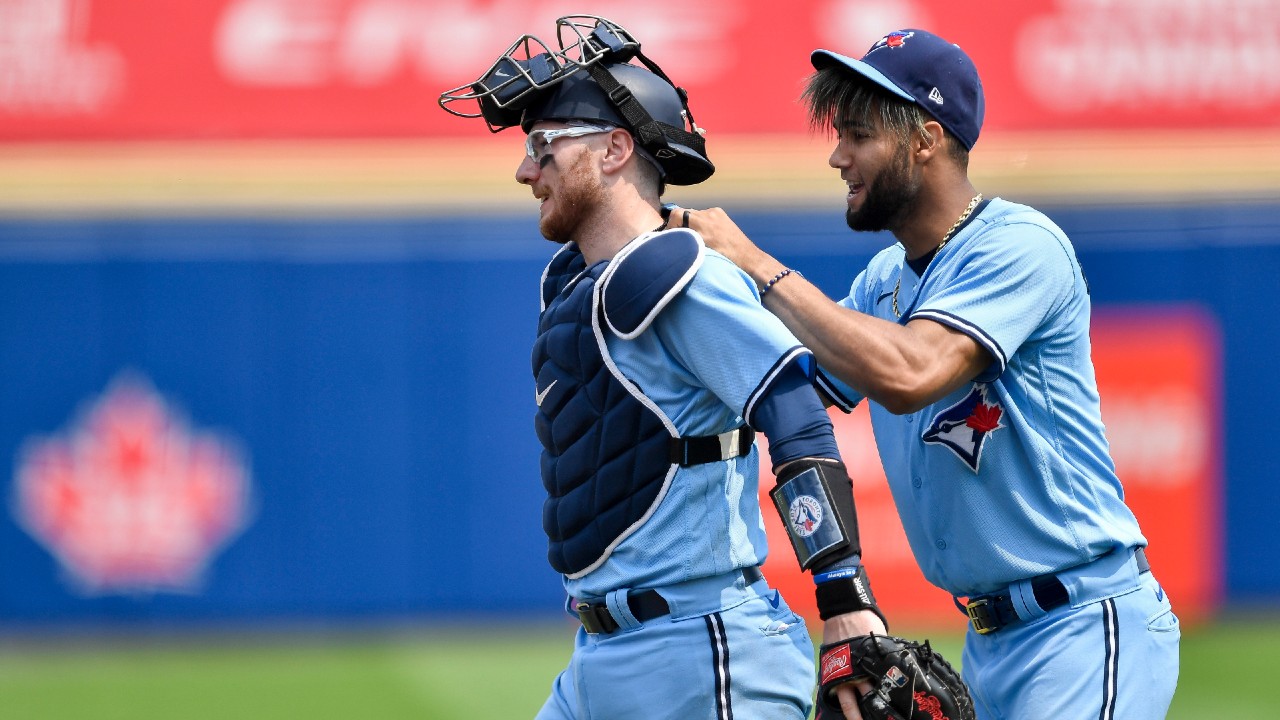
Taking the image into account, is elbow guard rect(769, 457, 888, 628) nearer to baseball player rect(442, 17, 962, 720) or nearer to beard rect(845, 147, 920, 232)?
baseball player rect(442, 17, 962, 720)

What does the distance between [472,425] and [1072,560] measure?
5.49m

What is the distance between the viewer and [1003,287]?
339 centimetres

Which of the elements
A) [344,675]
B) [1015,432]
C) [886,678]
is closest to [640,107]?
[1015,432]

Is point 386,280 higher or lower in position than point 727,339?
higher

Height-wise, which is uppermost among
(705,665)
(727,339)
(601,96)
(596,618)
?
(601,96)

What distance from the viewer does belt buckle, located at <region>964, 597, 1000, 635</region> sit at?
3.48m

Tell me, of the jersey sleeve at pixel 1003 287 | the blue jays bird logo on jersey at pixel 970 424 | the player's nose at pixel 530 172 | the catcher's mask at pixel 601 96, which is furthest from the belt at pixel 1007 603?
the player's nose at pixel 530 172

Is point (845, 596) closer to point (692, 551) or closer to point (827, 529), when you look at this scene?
point (827, 529)

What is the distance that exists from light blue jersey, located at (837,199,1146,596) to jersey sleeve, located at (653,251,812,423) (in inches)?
20.9

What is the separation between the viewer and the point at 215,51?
8625 millimetres

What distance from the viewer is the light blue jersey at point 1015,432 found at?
3381mm

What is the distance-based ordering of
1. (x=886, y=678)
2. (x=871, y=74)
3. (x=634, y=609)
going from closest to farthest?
1. (x=886, y=678)
2. (x=634, y=609)
3. (x=871, y=74)

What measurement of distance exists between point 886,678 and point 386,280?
6.10 metres

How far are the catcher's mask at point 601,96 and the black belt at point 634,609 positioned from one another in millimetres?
919
